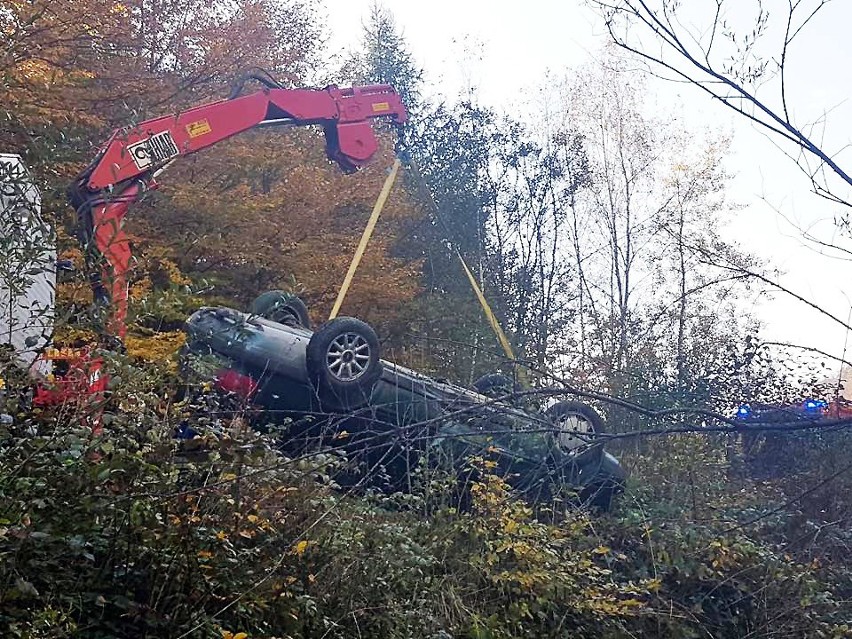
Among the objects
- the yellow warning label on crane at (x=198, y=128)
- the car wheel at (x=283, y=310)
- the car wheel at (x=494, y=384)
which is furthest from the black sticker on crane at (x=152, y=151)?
the car wheel at (x=494, y=384)

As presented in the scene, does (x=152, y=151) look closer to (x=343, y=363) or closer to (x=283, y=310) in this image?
(x=283, y=310)

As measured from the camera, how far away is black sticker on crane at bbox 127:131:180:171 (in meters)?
7.89

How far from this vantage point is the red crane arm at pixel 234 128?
746cm

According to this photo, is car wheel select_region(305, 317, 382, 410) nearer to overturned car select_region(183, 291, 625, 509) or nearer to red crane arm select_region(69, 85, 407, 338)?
overturned car select_region(183, 291, 625, 509)

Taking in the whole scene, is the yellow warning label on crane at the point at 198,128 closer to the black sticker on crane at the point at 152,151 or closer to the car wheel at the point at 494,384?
the black sticker on crane at the point at 152,151

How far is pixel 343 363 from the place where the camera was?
7160mm

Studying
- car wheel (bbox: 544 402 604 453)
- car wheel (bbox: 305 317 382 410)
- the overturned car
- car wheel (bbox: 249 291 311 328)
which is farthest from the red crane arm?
car wheel (bbox: 544 402 604 453)

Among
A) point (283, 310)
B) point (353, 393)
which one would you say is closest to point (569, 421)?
point (353, 393)

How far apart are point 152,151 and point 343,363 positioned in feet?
8.60

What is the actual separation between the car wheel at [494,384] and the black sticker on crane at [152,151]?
3744mm

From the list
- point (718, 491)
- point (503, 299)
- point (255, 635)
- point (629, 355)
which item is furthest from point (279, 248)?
point (255, 635)

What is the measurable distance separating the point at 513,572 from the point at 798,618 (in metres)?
2.08

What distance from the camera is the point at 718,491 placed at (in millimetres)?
7949

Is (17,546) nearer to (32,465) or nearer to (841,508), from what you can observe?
(32,465)
